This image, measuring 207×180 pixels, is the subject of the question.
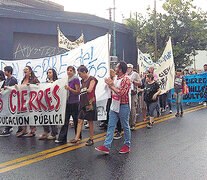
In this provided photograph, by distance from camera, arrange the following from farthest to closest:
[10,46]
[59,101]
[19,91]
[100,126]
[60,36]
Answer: [10,46], [60,36], [100,126], [19,91], [59,101]

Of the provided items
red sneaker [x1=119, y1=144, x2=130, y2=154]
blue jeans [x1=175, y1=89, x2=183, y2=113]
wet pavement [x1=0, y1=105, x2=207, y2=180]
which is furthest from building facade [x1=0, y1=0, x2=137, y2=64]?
red sneaker [x1=119, y1=144, x2=130, y2=154]

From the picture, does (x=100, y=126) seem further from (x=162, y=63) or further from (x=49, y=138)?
(x=162, y=63)

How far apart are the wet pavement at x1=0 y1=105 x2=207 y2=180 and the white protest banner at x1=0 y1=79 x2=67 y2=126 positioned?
0.46m

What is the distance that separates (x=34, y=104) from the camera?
21.9 feet

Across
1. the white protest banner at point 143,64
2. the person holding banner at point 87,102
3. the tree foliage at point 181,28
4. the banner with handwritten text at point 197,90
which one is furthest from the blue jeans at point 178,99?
the tree foliage at point 181,28

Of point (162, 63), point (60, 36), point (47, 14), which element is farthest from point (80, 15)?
point (162, 63)

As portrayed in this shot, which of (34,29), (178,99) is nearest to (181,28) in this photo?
(34,29)

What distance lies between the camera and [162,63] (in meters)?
11.5

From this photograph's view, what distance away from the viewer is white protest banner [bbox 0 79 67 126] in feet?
20.7

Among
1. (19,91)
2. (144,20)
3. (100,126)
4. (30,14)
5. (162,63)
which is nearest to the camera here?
(19,91)

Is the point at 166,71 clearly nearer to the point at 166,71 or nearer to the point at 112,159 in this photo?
the point at 166,71

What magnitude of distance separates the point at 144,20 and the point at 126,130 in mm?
25236

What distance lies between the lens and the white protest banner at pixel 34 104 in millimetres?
6324

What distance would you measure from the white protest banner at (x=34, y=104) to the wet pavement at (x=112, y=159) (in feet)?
1.50
